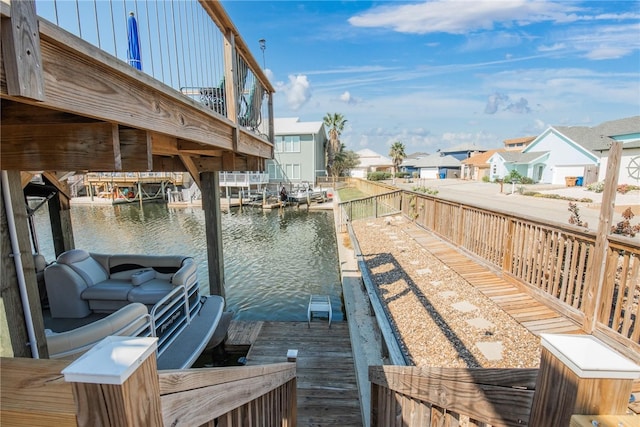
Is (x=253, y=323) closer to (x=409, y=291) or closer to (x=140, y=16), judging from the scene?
(x=409, y=291)

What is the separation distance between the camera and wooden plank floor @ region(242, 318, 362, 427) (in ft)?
12.1

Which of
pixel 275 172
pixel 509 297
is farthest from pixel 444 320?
pixel 275 172

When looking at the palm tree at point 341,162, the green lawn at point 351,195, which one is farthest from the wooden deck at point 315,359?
the palm tree at point 341,162

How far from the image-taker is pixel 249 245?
1330 cm

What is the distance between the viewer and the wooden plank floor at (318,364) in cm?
369

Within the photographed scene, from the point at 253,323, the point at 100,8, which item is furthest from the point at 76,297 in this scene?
the point at 100,8

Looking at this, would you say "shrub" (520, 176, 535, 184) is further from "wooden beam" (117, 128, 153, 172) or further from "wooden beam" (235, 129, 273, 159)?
"wooden beam" (117, 128, 153, 172)

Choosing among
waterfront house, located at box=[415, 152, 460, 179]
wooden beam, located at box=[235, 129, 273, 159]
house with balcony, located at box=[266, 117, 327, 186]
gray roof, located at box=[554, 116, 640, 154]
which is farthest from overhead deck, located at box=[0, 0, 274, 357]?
waterfront house, located at box=[415, 152, 460, 179]

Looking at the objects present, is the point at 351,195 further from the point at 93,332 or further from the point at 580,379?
the point at 580,379

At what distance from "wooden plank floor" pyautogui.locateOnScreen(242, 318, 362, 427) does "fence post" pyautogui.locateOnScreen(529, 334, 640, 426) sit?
316cm

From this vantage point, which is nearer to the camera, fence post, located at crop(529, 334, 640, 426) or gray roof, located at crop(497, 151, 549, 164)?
fence post, located at crop(529, 334, 640, 426)

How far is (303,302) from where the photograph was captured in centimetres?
805

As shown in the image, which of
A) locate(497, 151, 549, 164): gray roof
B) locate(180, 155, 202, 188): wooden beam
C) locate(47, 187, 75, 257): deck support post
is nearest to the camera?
locate(180, 155, 202, 188): wooden beam

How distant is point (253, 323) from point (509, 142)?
6730cm
